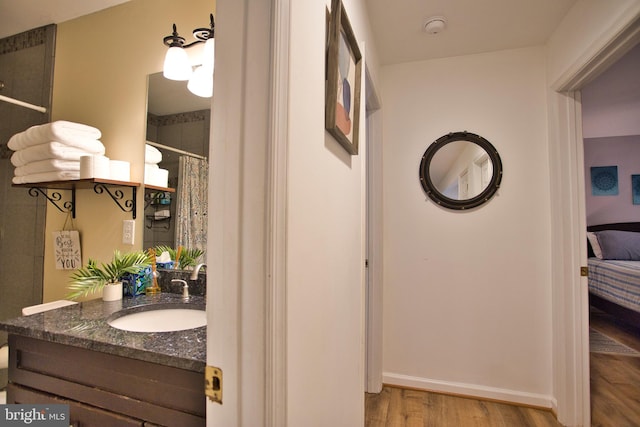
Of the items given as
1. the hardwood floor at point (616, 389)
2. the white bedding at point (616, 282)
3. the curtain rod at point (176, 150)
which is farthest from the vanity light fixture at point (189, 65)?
the white bedding at point (616, 282)

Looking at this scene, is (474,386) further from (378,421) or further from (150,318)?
(150,318)

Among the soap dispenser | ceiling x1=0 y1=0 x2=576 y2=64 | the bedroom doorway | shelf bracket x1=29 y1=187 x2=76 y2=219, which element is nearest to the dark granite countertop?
the soap dispenser

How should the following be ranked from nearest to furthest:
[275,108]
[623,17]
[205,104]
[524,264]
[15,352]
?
[275,108] < [15,352] < [623,17] < [205,104] < [524,264]

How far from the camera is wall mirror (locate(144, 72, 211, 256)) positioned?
5.33 ft

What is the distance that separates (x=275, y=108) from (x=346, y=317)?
0.81 meters

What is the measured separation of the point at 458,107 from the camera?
2.19 meters

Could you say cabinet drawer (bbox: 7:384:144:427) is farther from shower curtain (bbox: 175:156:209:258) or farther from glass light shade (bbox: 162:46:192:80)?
glass light shade (bbox: 162:46:192:80)

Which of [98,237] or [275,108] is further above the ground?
[275,108]

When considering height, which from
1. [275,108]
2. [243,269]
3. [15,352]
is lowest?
[15,352]

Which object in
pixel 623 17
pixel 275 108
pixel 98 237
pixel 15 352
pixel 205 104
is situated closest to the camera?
pixel 275 108

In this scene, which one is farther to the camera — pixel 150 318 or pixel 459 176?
pixel 459 176

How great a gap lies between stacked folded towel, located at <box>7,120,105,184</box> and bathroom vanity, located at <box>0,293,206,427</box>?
80cm

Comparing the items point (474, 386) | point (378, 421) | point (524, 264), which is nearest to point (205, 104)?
point (378, 421)

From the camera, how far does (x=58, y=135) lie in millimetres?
1548
